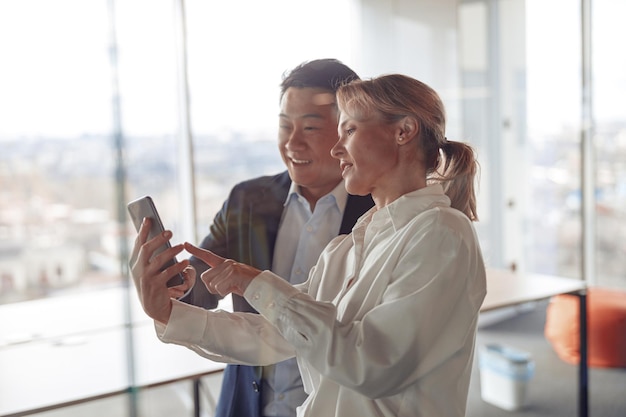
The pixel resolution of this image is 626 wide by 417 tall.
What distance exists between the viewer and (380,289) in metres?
0.95

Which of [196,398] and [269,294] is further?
[196,398]

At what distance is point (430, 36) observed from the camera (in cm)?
Answer: 127

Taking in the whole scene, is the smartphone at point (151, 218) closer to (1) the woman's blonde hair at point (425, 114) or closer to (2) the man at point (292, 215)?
(2) the man at point (292, 215)

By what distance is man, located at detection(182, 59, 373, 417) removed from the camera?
108 cm

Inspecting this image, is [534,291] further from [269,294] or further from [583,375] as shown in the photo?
[269,294]

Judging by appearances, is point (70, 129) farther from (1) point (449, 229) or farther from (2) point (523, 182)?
(2) point (523, 182)

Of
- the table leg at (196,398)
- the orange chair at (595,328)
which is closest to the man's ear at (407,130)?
the table leg at (196,398)

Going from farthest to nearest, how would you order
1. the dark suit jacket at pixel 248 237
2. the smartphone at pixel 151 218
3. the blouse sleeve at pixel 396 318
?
the dark suit jacket at pixel 248 237 < the smartphone at pixel 151 218 < the blouse sleeve at pixel 396 318

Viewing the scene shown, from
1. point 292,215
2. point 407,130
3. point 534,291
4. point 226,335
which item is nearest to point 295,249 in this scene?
point 292,215

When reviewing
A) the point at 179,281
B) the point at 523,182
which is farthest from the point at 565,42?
the point at 179,281

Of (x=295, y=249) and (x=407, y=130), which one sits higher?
(x=407, y=130)

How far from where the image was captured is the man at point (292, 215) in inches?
42.6

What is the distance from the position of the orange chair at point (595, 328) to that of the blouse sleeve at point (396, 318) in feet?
8.99

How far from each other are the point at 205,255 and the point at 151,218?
0.10 metres
